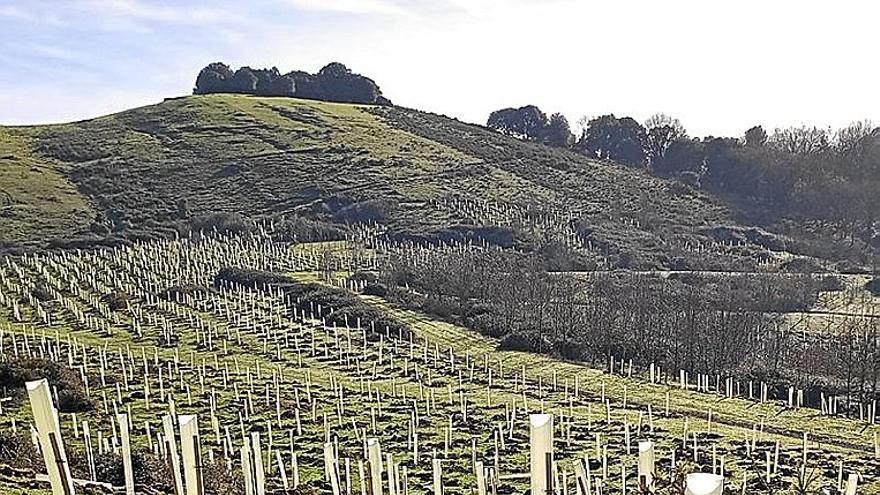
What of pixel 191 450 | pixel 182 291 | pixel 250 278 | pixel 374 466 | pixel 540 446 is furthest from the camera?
pixel 250 278

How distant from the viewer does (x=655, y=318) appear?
31.2m

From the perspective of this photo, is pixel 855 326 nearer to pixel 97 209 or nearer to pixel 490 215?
pixel 490 215

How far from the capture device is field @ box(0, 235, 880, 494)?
1517 cm

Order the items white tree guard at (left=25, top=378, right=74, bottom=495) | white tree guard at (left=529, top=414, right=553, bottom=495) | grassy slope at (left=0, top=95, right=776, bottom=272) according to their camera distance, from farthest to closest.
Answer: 1. grassy slope at (left=0, top=95, right=776, bottom=272)
2. white tree guard at (left=25, top=378, right=74, bottom=495)
3. white tree guard at (left=529, top=414, right=553, bottom=495)

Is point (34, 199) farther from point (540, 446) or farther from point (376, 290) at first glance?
point (540, 446)

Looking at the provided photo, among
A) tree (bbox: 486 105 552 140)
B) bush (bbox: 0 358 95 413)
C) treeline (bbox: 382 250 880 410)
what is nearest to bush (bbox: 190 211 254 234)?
treeline (bbox: 382 250 880 410)

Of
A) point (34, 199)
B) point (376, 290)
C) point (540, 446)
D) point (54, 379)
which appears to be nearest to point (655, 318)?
point (376, 290)

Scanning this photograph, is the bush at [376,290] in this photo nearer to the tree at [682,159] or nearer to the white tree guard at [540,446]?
the white tree guard at [540,446]

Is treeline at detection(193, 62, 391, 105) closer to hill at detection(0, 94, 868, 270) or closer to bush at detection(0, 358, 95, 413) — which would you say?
hill at detection(0, 94, 868, 270)

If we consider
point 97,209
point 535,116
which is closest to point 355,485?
point 97,209

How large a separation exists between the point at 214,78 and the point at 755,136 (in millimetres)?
52753

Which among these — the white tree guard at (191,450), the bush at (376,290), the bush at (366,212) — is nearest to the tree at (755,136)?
the bush at (366,212)

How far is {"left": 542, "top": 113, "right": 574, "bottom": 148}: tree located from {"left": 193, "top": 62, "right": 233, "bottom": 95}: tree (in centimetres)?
3270

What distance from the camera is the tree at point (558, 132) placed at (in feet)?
277
